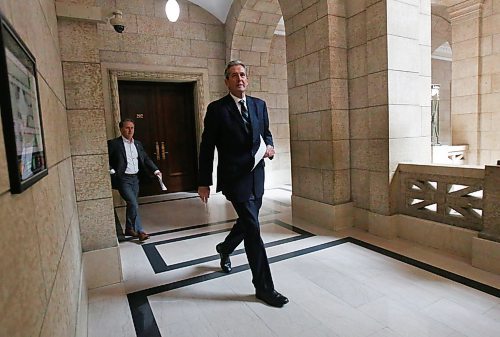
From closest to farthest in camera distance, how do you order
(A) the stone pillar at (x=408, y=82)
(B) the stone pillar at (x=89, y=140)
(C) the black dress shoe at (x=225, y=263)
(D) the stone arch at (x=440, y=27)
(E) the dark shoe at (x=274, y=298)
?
(E) the dark shoe at (x=274, y=298) < (B) the stone pillar at (x=89, y=140) < (C) the black dress shoe at (x=225, y=263) < (A) the stone pillar at (x=408, y=82) < (D) the stone arch at (x=440, y=27)

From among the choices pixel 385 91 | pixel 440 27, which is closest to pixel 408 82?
pixel 385 91

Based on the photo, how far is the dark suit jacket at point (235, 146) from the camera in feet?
7.05

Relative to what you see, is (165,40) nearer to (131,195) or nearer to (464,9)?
(131,195)

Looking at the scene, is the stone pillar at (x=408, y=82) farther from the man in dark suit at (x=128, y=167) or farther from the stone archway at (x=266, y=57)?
the stone archway at (x=266, y=57)

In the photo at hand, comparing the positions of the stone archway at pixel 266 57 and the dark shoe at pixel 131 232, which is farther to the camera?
the stone archway at pixel 266 57

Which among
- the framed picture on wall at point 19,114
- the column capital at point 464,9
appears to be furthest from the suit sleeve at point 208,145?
the column capital at point 464,9

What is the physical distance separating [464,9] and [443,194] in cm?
387

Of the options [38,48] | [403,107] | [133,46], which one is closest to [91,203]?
[38,48]

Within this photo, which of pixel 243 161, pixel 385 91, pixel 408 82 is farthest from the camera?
pixel 408 82

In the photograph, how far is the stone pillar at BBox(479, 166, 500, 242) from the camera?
2465 mm

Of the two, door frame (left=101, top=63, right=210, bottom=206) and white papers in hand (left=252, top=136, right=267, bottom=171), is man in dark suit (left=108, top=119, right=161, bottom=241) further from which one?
door frame (left=101, top=63, right=210, bottom=206)

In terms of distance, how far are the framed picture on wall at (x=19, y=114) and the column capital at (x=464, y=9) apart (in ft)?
20.2

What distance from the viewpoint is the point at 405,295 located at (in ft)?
7.26

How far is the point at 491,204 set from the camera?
2.51 metres
